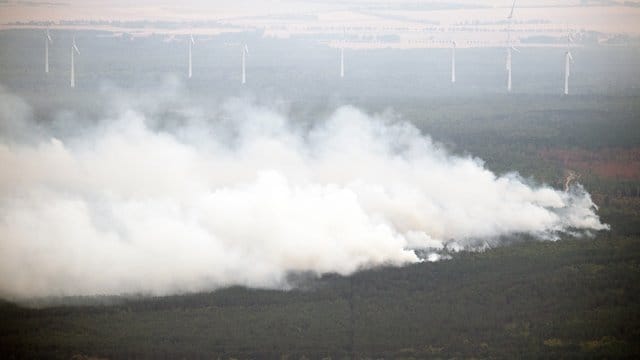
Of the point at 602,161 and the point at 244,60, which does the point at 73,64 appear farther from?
the point at 602,161

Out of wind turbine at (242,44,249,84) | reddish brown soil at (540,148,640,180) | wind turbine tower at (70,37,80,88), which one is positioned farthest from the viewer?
wind turbine at (242,44,249,84)

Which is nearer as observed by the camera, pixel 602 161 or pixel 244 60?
pixel 602 161

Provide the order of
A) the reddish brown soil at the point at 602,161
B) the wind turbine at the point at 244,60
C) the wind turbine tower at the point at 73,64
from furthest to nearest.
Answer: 1. the wind turbine at the point at 244,60
2. the wind turbine tower at the point at 73,64
3. the reddish brown soil at the point at 602,161

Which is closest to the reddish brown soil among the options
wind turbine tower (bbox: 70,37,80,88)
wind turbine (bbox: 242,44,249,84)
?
wind turbine (bbox: 242,44,249,84)

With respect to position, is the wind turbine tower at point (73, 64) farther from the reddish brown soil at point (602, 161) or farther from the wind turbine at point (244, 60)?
the reddish brown soil at point (602, 161)

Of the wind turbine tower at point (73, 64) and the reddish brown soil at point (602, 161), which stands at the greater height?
the wind turbine tower at point (73, 64)

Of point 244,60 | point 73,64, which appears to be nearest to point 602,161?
point 244,60

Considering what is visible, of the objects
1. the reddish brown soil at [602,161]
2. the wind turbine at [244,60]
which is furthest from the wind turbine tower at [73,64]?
the reddish brown soil at [602,161]

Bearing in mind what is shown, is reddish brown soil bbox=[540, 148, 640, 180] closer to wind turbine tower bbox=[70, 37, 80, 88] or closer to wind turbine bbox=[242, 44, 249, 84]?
wind turbine bbox=[242, 44, 249, 84]

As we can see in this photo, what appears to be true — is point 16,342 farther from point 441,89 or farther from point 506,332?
A: point 441,89

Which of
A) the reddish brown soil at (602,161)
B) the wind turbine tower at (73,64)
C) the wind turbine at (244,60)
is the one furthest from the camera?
the wind turbine at (244,60)

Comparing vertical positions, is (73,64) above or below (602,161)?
above

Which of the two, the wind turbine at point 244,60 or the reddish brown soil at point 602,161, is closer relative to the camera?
the reddish brown soil at point 602,161
